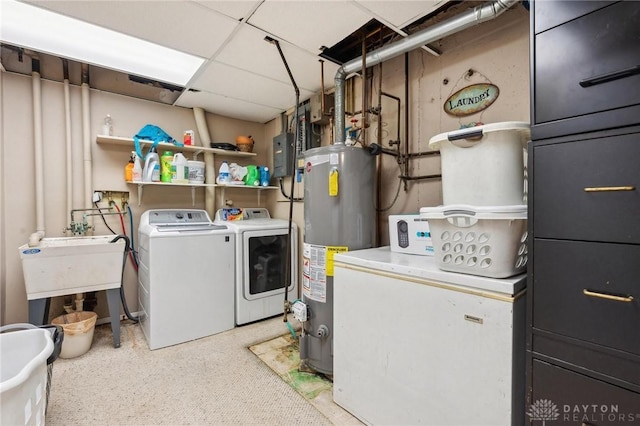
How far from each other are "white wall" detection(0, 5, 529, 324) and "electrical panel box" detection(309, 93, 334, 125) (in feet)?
0.70

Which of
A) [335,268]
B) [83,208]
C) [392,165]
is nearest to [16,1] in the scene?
[83,208]

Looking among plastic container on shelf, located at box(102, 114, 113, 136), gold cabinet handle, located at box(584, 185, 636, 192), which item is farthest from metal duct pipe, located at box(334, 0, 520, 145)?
plastic container on shelf, located at box(102, 114, 113, 136)

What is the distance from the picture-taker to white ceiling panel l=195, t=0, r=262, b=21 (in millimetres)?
1549

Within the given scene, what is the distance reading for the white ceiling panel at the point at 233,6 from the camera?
1549 mm

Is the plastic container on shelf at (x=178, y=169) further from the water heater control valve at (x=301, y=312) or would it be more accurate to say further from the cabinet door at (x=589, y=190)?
the cabinet door at (x=589, y=190)

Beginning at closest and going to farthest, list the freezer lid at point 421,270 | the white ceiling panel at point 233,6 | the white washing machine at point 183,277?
the freezer lid at point 421,270, the white ceiling panel at point 233,6, the white washing machine at point 183,277

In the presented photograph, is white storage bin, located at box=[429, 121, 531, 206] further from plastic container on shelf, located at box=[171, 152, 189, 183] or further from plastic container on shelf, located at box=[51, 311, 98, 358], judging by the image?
plastic container on shelf, located at box=[51, 311, 98, 358]

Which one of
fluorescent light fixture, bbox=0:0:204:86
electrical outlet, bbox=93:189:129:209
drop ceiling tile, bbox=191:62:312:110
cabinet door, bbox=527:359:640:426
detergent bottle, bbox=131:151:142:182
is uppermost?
fluorescent light fixture, bbox=0:0:204:86

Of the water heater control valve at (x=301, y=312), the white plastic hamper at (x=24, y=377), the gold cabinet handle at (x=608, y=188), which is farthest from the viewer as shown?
the water heater control valve at (x=301, y=312)

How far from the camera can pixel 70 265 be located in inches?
84.6

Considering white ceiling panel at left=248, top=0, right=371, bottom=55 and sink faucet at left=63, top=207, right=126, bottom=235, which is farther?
sink faucet at left=63, top=207, right=126, bottom=235

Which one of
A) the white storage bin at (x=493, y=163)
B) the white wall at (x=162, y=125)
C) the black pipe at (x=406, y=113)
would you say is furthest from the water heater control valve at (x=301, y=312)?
the white storage bin at (x=493, y=163)

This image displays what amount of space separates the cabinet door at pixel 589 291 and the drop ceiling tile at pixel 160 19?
6.60 ft

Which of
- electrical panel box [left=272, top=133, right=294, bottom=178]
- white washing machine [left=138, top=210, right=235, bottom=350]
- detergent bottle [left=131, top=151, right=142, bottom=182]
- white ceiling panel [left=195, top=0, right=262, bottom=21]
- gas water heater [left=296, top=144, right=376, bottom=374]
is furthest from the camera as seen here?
electrical panel box [left=272, top=133, right=294, bottom=178]
